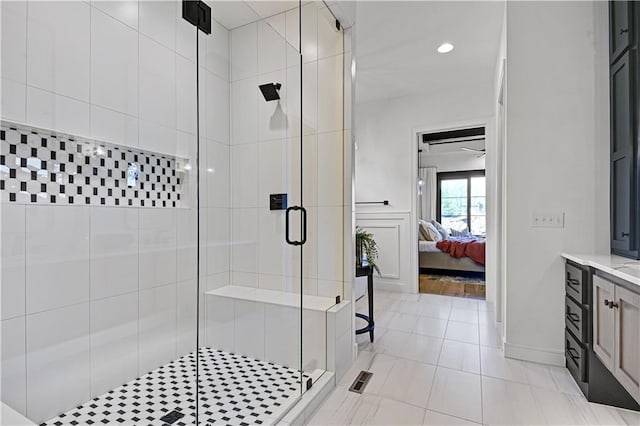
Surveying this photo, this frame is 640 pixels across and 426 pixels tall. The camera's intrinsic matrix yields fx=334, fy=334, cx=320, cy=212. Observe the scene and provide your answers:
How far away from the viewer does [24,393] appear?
158 centimetres

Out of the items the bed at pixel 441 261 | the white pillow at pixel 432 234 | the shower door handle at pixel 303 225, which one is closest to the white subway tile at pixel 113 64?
the shower door handle at pixel 303 225

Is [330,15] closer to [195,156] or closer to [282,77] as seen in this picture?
[282,77]

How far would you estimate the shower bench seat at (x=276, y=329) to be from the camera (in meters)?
2.10

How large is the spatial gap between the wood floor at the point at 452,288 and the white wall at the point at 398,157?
42 cm

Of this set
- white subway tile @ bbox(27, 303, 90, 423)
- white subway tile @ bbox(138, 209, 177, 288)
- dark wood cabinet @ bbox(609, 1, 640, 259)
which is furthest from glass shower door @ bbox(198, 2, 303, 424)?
dark wood cabinet @ bbox(609, 1, 640, 259)

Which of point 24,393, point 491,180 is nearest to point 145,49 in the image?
point 24,393

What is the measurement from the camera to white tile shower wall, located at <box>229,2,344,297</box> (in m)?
2.21

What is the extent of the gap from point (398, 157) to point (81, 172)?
11.8 feet

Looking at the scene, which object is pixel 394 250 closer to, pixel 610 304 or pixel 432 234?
pixel 432 234

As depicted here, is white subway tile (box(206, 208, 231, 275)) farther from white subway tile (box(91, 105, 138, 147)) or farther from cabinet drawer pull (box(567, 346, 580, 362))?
cabinet drawer pull (box(567, 346, 580, 362))

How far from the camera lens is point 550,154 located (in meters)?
2.32

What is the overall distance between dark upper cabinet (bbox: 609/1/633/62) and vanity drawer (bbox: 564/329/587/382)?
1806 millimetres

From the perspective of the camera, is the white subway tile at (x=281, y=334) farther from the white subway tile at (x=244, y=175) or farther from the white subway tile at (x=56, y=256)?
the white subway tile at (x=56, y=256)

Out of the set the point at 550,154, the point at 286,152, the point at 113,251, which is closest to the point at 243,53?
the point at 286,152
